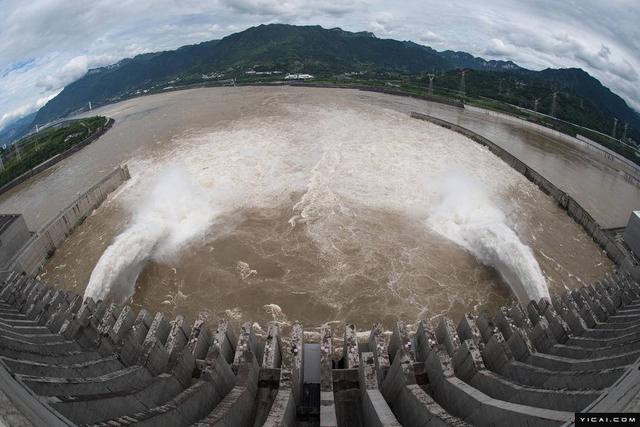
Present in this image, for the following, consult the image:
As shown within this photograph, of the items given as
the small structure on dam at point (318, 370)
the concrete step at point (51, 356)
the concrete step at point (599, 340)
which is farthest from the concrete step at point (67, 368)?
the concrete step at point (599, 340)

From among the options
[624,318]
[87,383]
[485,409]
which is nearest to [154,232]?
[87,383]

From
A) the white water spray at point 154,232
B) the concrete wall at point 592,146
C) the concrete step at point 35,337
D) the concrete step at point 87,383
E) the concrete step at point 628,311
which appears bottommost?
the concrete wall at point 592,146

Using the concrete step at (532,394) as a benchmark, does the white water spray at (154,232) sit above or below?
below

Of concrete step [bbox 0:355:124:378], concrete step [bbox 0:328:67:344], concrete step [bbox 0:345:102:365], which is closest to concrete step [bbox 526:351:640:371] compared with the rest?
concrete step [bbox 0:355:124:378]

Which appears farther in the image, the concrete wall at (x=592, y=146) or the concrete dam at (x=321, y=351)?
the concrete wall at (x=592, y=146)

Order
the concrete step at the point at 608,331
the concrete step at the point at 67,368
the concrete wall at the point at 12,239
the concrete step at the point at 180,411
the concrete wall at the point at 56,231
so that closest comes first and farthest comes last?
the concrete step at the point at 180,411 < the concrete step at the point at 67,368 < the concrete step at the point at 608,331 < the concrete wall at the point at 12,239 < the concrete wall at the point at 56,231

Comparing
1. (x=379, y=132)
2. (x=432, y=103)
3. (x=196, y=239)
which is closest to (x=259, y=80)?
(x=432, y=103)

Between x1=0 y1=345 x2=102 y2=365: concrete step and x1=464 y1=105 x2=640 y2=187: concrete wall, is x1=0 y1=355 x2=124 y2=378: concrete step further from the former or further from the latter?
x1=464 y1=105 x2=640 y2=187: concrete wall

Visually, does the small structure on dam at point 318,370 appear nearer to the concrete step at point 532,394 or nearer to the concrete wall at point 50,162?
the concrete step at point 532,394
